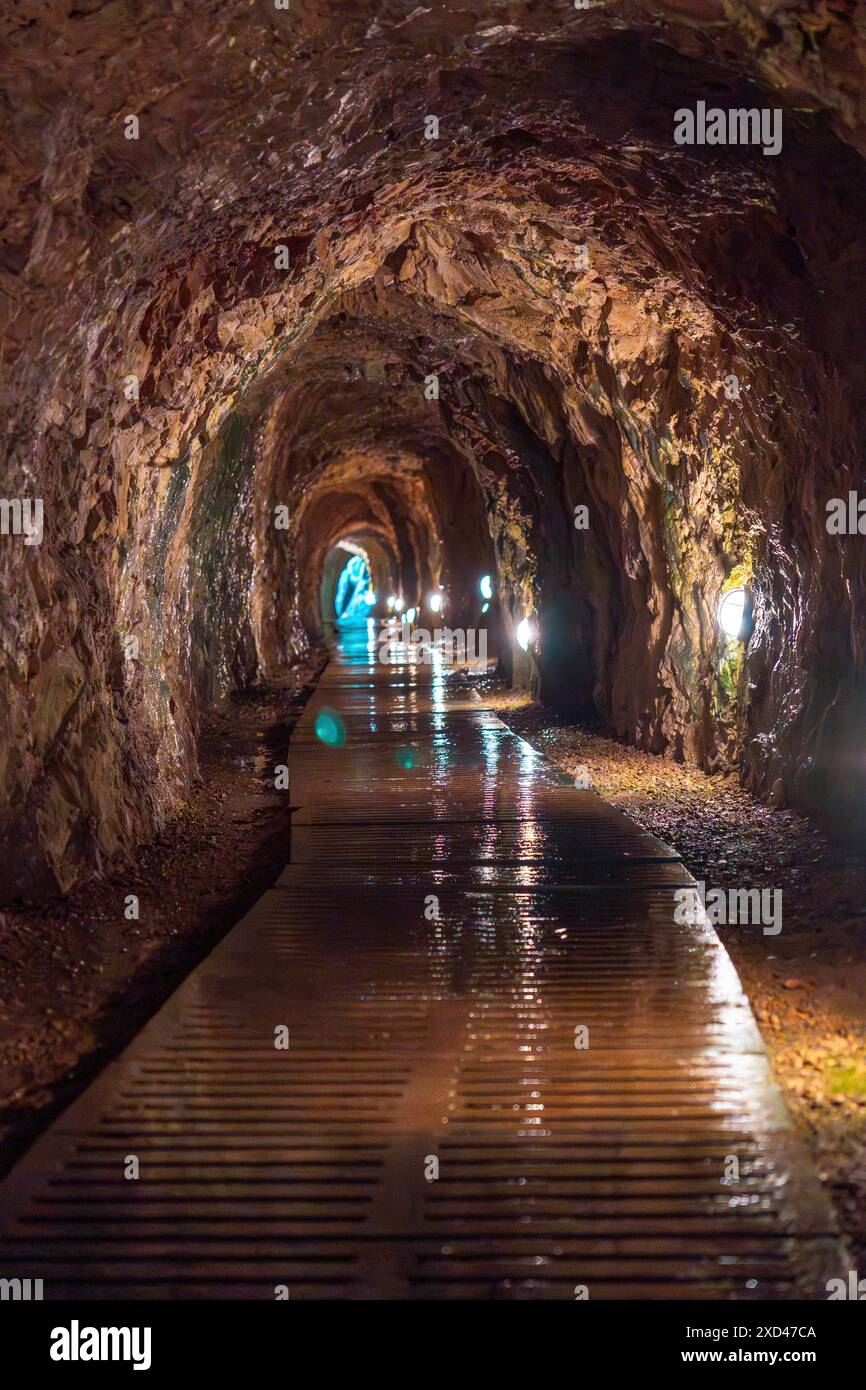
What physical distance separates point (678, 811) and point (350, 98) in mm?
4975

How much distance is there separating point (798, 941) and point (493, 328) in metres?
7.44

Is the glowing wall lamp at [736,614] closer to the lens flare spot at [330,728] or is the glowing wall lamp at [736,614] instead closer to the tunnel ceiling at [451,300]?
the tunnel ceiling at [451,300]

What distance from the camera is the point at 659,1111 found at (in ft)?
11.6

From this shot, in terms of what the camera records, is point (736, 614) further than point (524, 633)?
No

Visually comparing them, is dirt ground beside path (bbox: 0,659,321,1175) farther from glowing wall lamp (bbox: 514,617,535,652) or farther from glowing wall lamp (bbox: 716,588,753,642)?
glowing wall lamp (bbox: 514,617,535,652)

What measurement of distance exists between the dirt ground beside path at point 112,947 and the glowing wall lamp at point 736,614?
11.9 ft

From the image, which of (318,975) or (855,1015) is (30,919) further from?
(855,1015)

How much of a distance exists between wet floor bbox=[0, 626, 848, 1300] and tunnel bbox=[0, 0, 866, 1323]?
330 millimetres

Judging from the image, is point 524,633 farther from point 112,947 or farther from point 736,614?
point 112,947

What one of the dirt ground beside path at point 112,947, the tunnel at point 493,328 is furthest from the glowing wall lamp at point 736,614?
the dirt ground beside path at point 112,947

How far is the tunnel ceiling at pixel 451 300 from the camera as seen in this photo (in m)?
4.51

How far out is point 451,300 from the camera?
10414mm

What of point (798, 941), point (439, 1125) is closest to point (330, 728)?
point (798, 941)

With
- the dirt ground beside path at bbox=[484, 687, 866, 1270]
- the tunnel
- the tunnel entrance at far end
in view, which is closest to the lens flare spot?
the tunnel
